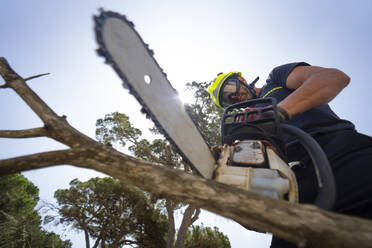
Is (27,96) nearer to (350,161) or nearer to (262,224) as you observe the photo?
(262,224)

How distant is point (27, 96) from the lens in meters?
1.34

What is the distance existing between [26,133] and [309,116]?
6.86 feet

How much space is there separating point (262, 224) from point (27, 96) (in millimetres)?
1680

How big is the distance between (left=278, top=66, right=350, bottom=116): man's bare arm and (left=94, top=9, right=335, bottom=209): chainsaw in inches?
6.4

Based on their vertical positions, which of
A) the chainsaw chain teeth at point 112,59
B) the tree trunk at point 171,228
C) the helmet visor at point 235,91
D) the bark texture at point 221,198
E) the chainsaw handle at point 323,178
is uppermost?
the helmet visor at point 235,91

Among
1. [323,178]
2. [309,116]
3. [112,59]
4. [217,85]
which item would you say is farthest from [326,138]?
[112,59]

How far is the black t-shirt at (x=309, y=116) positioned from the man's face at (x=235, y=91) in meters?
0.39

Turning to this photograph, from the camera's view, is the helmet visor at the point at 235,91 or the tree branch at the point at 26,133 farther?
the helmet visor at the point at 235,91

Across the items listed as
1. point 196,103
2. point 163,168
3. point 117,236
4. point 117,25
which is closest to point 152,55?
point 117,25

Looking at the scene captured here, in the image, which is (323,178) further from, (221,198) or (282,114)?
(221,198)

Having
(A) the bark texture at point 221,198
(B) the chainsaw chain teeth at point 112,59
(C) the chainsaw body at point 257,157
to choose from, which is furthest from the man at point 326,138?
(B) the chainsaw chain teeth at point 112,59

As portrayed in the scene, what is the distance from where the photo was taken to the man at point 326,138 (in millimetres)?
1044

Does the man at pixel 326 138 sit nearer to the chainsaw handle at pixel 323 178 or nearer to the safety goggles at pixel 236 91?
the chainsaw handle at pixel 323 178

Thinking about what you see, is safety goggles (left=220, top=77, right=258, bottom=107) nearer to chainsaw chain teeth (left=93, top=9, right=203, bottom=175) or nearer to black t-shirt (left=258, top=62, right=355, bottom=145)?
black t-shirt (left=258, top=62, right=355, bottom=145)
